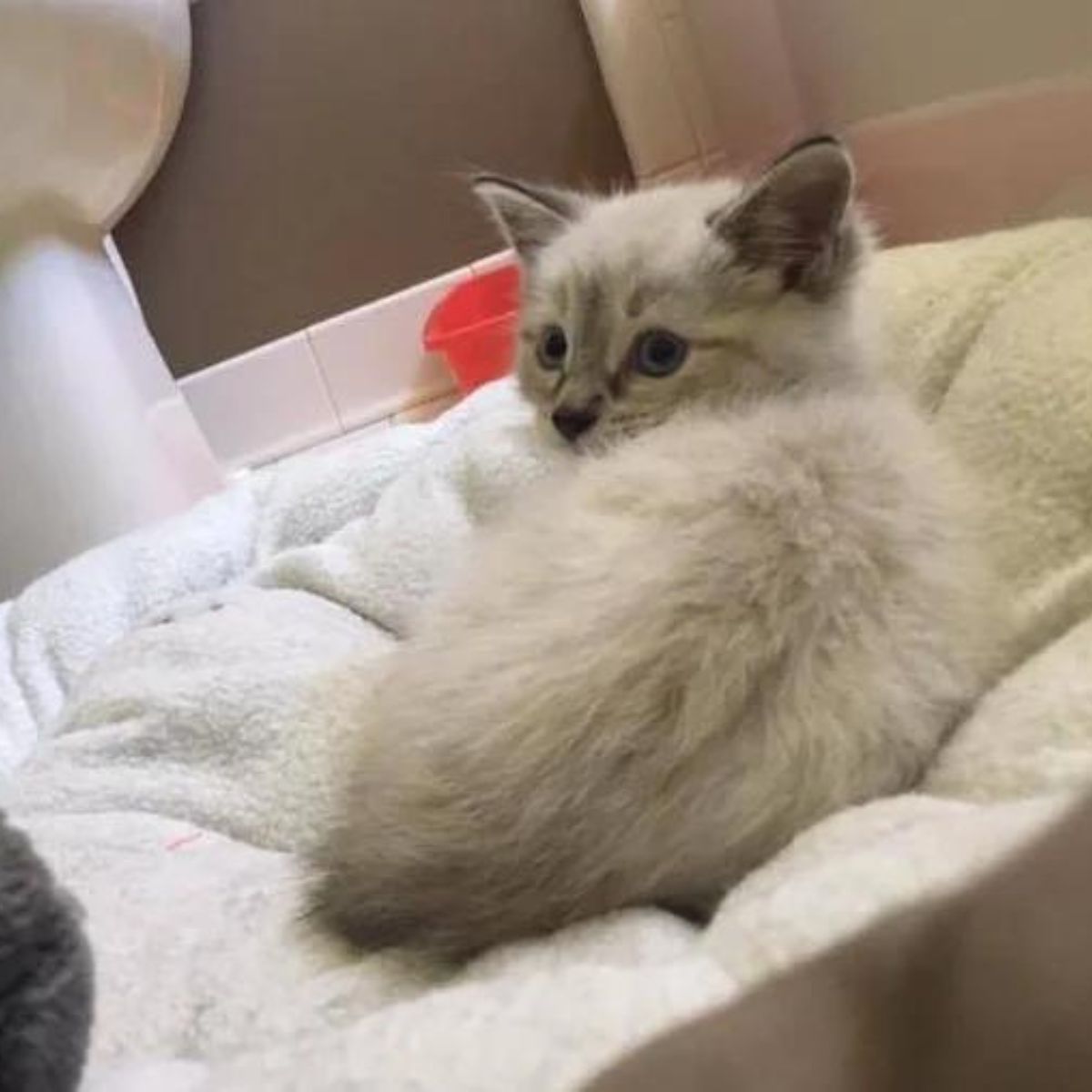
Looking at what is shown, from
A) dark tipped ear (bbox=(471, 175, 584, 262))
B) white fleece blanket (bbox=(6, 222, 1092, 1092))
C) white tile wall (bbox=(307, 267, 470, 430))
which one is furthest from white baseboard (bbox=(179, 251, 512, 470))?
dark tipped ear (bbox=(471, 175, 584, 262))

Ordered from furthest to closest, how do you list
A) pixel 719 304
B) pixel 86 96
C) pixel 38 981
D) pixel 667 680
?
pixel 86 96 < pixel 719 304 < pixel 667 680 < pixel 38 981

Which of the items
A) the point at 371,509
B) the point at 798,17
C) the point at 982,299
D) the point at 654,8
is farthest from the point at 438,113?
the point at 982,299

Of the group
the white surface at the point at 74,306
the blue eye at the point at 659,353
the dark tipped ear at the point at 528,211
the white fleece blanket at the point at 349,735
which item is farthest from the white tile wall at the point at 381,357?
the blue eye at the point at 659,353

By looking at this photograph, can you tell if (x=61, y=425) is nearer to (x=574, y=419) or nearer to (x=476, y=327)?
(x=476, y=327)

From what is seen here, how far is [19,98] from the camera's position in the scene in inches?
95.7

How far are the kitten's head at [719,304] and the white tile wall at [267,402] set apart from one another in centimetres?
149

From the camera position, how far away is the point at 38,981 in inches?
38.7

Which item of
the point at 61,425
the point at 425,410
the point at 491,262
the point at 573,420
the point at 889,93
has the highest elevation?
the point at 573,420

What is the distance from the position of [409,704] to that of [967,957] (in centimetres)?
62

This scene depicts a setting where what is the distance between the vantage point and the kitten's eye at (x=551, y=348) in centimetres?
150

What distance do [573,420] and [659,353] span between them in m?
0.08

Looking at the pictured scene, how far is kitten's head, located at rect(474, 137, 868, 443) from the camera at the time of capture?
1.41m

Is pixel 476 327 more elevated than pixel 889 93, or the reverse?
pixel 889 93

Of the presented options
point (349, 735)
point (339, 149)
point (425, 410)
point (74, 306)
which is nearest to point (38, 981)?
point (349, 735)
